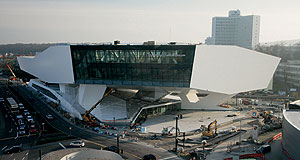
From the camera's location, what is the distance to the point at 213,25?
452ft

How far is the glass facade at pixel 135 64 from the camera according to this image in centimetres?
3481

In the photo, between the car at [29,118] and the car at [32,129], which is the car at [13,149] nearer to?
the car at [32,129]

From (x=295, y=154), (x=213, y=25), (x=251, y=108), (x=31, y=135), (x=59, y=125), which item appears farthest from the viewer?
(x=213, y=25)

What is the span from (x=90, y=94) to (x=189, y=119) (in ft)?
46.0

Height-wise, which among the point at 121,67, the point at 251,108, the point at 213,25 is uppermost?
the point at 213,25

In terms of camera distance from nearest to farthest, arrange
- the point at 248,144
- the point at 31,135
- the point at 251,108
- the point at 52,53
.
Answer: the point at 248,144
the point at 31,135
the point at 52,53
the point at 251,108

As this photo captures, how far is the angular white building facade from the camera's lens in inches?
1380

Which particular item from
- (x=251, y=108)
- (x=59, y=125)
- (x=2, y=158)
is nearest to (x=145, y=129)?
(x=59, y=125)

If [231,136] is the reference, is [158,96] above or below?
above

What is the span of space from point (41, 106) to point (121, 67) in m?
19.5

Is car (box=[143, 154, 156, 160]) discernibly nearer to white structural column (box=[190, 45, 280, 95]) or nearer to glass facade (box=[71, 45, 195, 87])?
glass facade (box=[71, 45, 195, 87])

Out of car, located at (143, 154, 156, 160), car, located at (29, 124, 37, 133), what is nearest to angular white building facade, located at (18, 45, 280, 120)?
car, located at (29, 124, 37, 133)

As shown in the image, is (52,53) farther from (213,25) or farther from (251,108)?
(213,25)

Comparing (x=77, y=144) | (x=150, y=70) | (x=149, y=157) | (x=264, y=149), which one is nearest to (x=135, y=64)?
(x=150, y=70)
